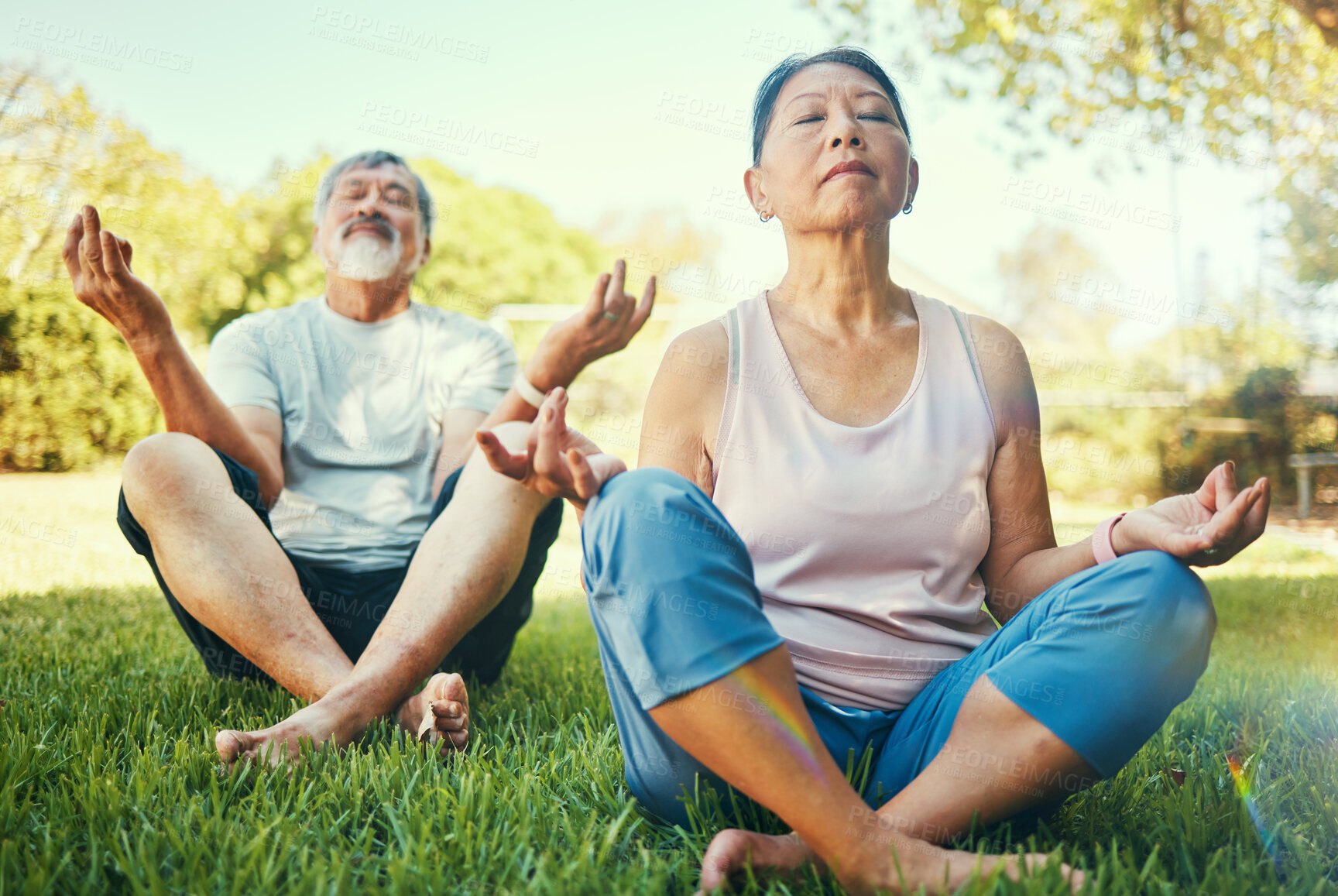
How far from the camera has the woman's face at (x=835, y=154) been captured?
1826 millimetres

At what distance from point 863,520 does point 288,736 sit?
4.11 feet

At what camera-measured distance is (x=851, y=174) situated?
1.82 metres

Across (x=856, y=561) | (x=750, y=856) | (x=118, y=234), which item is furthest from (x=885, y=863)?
(x=118, y=234)

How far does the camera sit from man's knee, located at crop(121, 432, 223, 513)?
2094 millimetres

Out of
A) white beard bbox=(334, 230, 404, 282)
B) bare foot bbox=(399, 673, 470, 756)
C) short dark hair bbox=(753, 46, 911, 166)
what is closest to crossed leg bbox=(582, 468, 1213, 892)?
bare foot bbox=(399, 673, 470, 756)

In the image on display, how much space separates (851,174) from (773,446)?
24.0 inches

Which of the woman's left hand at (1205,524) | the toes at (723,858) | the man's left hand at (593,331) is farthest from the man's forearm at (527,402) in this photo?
the woman's left hand at (1205,524)

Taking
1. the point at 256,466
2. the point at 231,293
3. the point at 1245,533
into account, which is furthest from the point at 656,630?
the point at 231,293

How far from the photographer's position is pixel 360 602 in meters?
2.49

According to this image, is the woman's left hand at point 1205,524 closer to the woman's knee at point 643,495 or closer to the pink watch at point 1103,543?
the pink watch at point 1103,543

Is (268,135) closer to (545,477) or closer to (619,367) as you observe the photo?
(619,367)

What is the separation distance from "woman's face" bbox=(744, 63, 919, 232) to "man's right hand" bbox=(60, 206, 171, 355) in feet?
4.81

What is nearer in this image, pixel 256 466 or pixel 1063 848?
pixel 1063 848
